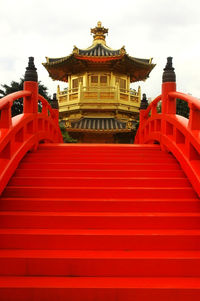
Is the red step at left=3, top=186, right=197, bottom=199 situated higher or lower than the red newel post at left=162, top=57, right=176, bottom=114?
lower

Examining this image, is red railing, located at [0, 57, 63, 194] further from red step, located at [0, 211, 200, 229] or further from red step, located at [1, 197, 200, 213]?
red step, located at [0, 211, 200, 229]

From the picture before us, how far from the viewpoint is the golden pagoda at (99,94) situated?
14.7 meters

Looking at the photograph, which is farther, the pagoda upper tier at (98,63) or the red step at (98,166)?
the pagoda upper tier at (98,63)

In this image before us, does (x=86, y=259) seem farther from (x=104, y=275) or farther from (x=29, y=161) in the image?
(x=29, y=161)

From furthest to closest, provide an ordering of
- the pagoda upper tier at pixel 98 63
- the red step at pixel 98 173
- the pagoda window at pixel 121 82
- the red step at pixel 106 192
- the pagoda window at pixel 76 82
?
the pagoda window at pixel 76 82
the pagoda window at pixel 121 82
the pagoda upper tier at pixel 98 63
the red step at pixel 98 173
the red step at pixel 106 192

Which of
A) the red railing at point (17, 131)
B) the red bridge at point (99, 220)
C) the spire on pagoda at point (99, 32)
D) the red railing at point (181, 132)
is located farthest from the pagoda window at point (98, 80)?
the red bridge at point (99, 220)

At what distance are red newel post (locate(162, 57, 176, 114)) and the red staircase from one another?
45.9 inches

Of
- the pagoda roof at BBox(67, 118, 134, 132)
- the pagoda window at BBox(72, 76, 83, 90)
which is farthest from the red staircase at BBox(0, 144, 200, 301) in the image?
the pagoda window at BBox(72, 76, 83, 90)

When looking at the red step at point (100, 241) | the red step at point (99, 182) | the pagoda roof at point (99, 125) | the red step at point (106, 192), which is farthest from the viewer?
the pagoda roof at point (99, 125)

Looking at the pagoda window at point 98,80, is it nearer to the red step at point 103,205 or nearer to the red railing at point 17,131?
the red railing at point 17,131

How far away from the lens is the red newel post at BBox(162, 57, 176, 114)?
4.64 m

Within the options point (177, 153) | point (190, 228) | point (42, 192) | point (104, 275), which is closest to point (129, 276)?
point (104, 275)

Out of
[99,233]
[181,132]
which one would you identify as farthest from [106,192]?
[181,132]

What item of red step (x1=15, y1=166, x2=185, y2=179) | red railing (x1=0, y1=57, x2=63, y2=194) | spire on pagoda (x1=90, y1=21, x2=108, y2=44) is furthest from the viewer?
spire on pagoda (x1=90, y1=21, x2=108, y2=44)
